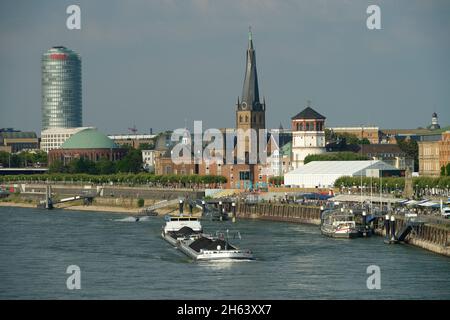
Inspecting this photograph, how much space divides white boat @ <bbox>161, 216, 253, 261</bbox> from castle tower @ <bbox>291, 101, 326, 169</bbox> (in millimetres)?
75795

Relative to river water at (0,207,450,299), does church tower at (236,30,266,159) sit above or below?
above

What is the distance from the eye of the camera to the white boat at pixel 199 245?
81.6 meters

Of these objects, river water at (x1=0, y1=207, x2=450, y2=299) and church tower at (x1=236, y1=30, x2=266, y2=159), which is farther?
church tower at (x1=236, y1=30, x2=266, y2=159)

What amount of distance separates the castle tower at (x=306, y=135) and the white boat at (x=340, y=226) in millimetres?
72432

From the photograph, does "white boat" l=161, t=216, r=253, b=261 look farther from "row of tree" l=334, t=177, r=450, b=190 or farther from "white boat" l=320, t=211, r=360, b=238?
"row of tree" l=334, t=177, r=450, b=190

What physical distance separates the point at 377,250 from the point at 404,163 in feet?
300

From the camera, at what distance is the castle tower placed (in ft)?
585

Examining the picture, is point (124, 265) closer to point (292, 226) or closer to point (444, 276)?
point (444, 276)

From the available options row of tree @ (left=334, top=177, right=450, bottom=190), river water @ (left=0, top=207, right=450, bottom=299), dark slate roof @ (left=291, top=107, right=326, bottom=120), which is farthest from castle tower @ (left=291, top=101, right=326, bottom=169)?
river water @ (left=0, top=207, right=450, bottom=299)

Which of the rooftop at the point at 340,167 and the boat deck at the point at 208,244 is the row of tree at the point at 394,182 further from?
the boat deck at the point at 208,244

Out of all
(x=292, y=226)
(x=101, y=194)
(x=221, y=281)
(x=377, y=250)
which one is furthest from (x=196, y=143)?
(x=221, y=281)

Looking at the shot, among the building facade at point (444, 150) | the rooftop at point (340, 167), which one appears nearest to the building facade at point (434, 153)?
the building facade at point (444, 150)

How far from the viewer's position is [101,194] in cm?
17350

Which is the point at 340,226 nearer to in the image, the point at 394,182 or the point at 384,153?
the point at 394,182
